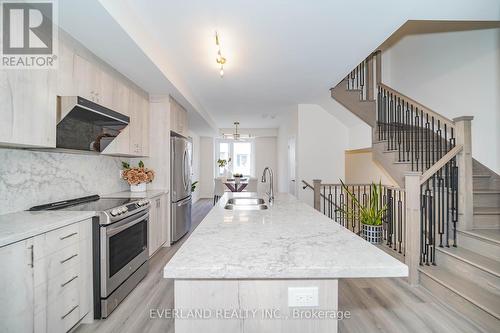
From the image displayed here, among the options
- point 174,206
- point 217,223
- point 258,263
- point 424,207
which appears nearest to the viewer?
point 258,263

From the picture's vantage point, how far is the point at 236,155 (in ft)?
30.3

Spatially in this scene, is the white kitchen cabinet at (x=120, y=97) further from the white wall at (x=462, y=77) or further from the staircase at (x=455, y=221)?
the white wall at (x=462, y=77)

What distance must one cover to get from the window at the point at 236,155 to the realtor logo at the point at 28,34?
737 cm

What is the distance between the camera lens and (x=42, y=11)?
175 cm

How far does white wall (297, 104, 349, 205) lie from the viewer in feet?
17.5

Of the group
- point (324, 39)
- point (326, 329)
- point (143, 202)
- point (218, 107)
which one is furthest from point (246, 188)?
point (326, 329)

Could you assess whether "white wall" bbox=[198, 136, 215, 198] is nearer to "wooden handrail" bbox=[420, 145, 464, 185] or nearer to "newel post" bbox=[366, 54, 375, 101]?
"newel post" bbox=[366, 54, 375, 101]

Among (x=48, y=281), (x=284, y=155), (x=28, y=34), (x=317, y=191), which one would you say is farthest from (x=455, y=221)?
(x=284, y=155)

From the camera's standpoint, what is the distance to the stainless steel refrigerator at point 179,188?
377 centimetres

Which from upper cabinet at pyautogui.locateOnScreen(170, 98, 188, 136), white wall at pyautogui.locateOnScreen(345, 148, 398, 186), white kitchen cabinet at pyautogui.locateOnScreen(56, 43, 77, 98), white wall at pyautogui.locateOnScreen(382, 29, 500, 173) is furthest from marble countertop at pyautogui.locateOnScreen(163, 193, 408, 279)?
white wall at pyautogui.locateOnScreen(345, 148, 398, 186)

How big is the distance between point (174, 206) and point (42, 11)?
2.75 meters

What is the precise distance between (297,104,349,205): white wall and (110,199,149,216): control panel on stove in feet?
11.6

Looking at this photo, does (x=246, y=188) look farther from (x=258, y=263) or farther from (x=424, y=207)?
(x=258, y=263)

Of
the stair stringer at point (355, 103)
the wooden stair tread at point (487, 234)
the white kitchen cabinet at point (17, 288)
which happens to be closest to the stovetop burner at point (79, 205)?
the white kitchen cabinet at point (17, 288)
